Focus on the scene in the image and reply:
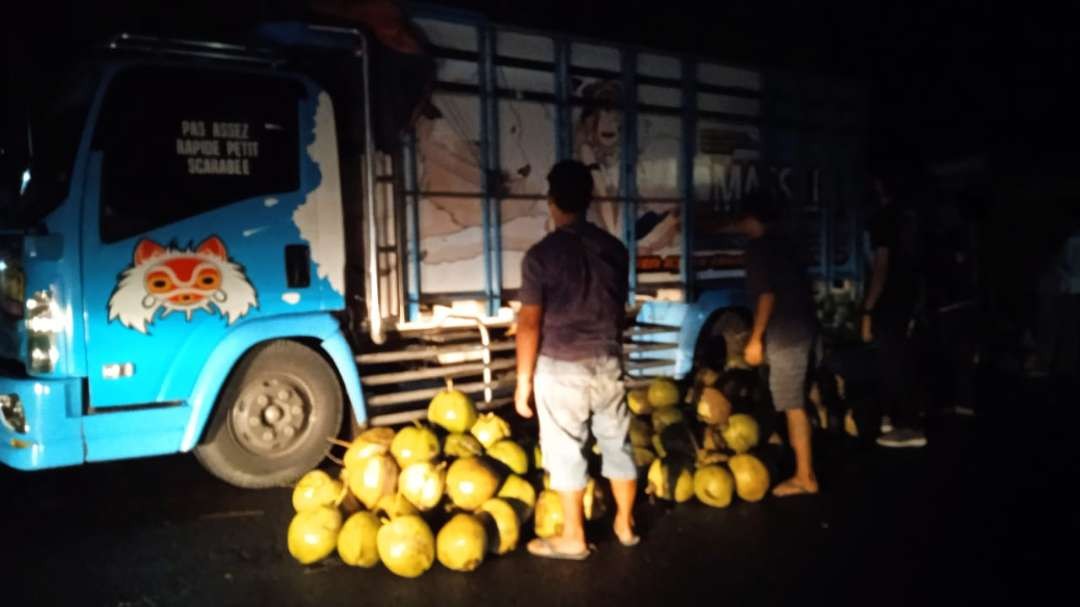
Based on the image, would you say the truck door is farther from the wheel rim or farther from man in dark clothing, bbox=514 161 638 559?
man in dark clothing, bbox=514 161 638 559

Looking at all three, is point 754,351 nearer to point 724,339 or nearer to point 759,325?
point 759,325

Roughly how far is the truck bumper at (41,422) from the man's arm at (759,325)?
3.84 metres

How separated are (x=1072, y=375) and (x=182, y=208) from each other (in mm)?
9453

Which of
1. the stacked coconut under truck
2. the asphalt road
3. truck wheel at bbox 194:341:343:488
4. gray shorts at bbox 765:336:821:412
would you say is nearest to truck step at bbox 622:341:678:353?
the stacked coconut under truck

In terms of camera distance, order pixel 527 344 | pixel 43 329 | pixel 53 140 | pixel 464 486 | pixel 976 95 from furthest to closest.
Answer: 1. pixel 976 95
2. pixel 53 140
3. pixel 43 329
4. pixel 464 486
5. pixel 527 344

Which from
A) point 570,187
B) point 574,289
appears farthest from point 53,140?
point 574,289

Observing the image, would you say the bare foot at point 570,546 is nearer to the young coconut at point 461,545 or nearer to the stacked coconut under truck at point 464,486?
the stacked coconut under truck at point 464,486

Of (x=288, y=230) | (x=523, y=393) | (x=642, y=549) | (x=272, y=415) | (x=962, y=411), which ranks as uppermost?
(x=288, y=230)

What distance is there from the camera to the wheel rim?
17.5 feet

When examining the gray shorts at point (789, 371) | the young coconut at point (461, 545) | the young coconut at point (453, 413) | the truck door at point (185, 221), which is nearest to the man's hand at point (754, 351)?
the gray shorts at point (789, 371)

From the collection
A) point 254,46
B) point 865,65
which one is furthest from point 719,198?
point 865,65

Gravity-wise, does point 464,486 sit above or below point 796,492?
above

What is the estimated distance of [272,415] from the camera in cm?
540

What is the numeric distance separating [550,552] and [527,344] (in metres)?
1.09
